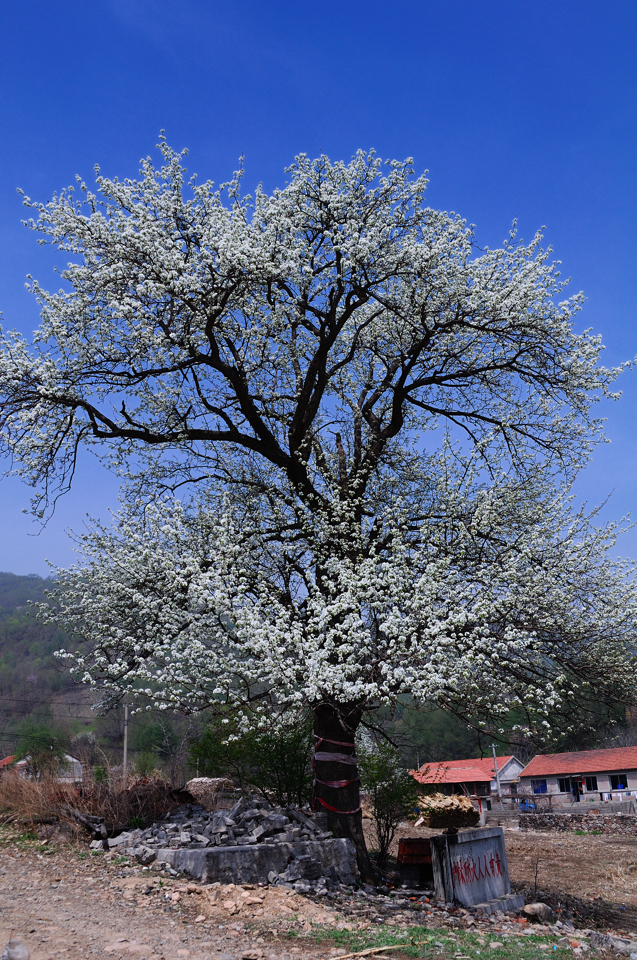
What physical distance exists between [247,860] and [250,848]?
5.9 inches

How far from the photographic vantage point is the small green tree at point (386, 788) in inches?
557

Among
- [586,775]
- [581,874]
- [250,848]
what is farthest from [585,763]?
[250,848]

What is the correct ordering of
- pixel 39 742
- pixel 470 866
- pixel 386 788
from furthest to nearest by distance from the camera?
pixel 39 742
pixel 386 788
pixel 470 866

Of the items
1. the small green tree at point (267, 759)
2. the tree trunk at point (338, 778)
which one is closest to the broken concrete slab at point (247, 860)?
the tree trunk at point (338, 778)

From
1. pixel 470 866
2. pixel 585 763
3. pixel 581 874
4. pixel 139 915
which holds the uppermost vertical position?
pixel 585 763


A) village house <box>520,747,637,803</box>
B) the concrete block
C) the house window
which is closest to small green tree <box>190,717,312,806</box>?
the concrete block

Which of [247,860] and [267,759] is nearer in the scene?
[247,860]

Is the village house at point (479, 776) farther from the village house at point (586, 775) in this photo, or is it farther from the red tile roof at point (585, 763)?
the red tile roof at point (585, 763)

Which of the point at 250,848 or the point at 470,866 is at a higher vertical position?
the point at 250,848

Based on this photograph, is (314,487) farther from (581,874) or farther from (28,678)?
(28,678)

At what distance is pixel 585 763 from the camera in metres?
51.8

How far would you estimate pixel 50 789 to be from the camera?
40.3 ft

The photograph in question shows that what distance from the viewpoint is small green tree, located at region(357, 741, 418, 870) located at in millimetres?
14141

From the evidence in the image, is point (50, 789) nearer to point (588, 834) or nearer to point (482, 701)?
point (482, 701)
